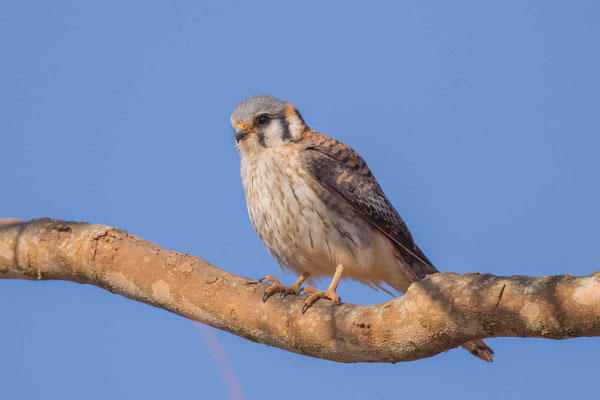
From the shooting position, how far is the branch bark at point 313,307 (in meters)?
3.20

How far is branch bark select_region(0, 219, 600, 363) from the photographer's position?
320 cm

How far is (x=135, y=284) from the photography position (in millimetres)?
4695

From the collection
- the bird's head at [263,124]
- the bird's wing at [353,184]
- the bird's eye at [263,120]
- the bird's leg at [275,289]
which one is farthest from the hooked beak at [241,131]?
the bird's leg at [275,289]

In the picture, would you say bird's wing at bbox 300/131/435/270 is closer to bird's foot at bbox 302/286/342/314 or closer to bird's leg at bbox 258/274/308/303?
bird's foot at bbox 302/286/342/314

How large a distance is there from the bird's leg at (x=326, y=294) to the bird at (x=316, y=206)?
2 cm

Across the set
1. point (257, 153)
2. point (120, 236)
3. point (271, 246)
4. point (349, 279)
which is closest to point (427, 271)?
point (349, 279)

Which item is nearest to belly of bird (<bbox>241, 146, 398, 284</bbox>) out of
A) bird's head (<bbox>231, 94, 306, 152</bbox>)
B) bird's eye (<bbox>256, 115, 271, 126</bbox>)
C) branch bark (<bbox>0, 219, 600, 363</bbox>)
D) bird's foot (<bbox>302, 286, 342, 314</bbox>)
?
bird's head (<bbox>231, 94, 306, 152</bbox>)

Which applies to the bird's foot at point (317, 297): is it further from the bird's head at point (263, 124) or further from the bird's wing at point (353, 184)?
the bird's head at point (263, 124)

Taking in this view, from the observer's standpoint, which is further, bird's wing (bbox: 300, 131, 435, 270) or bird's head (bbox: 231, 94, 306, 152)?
bird's head (bbox: 231, 94, 306, 152)

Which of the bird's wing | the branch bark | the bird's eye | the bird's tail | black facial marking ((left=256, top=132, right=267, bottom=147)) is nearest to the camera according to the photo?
the branch bark

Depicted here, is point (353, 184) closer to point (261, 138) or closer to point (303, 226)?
point (303, 226)

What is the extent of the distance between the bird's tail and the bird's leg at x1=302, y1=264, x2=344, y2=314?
35.5 inches

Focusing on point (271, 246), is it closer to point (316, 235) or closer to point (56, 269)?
point (316, 235)

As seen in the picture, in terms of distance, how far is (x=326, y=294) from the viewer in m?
4.71
